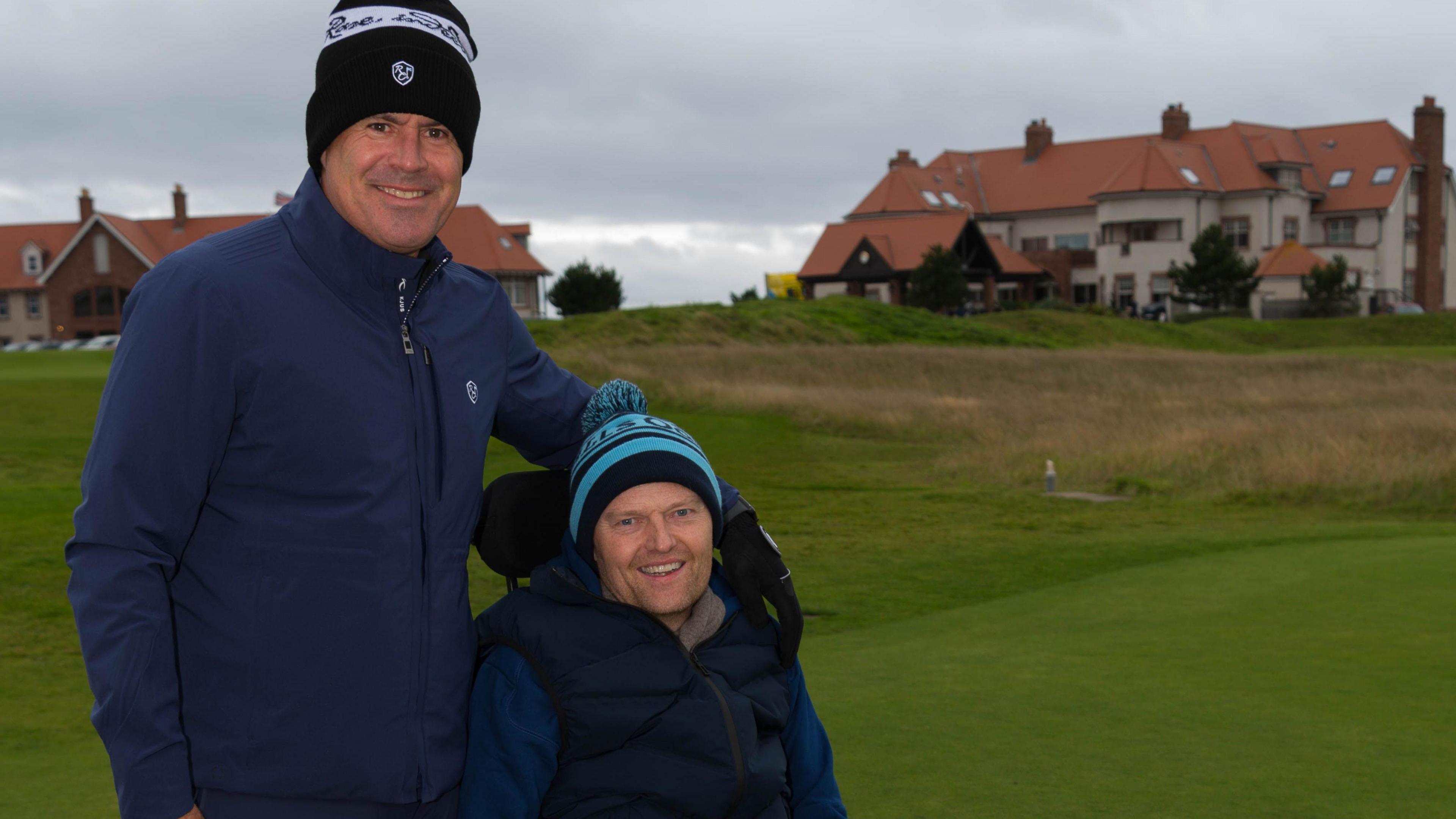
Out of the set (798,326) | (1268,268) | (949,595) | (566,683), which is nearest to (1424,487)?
(949,595)

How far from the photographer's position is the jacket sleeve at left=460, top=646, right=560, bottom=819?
2.82 m

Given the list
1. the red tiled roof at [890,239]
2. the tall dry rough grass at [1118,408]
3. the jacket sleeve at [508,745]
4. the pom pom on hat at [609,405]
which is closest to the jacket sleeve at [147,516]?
the jacket sleeve at [508,745]

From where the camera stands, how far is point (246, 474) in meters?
2.44

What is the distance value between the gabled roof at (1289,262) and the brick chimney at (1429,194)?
10.8m

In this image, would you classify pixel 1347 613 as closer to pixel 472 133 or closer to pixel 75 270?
pixel 472 133

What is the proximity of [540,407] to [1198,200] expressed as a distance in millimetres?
71986

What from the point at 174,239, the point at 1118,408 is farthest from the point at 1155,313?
the point at 174,239

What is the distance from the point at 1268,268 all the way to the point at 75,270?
5924cm

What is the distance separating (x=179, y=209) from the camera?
63250 millimetres

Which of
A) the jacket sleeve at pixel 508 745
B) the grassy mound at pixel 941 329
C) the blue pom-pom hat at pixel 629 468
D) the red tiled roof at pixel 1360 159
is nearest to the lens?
the jacket sleeve at pixel 508 745

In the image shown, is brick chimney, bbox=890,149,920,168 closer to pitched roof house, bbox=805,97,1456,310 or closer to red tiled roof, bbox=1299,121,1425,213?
pitched roof house, bbox=805,97,1456,310

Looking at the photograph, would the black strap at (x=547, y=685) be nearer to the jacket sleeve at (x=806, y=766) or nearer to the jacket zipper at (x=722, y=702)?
the jacket zipper at (x=722, y=702)

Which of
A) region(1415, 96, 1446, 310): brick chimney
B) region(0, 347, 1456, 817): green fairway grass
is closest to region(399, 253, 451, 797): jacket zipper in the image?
region(0, 347, 1456, 817): green fairway grass

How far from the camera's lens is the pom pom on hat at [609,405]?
10.7 ft
